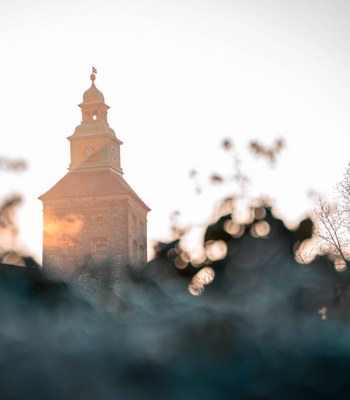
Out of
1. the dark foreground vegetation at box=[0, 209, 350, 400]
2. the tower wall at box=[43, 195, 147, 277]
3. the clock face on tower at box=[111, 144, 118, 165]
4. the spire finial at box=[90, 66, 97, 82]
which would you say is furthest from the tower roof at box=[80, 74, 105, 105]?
the dark foreground vegetation at box=[0, 209, 350, 400]

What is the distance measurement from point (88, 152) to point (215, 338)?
83.6 ft

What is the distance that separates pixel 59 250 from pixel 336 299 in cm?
2264

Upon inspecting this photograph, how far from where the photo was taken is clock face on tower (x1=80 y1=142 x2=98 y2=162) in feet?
102

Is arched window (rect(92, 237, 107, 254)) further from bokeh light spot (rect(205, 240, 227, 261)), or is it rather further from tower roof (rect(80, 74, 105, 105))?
bokeh light spot (rect(205, 240, 227, 261))

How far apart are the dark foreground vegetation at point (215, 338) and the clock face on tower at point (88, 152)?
24.0 meters

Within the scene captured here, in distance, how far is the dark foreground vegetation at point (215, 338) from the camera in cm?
636

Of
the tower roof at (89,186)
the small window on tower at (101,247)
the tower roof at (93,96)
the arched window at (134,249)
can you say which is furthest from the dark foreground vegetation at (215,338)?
the tower roof at (93,96)

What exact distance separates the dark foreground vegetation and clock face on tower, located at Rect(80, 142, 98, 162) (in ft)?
78.6

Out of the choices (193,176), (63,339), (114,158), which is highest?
(114,158)

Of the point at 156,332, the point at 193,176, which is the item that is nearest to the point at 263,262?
the point at 156,332

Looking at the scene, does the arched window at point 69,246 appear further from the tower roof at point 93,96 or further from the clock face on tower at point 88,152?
the tower roof at point 93,96

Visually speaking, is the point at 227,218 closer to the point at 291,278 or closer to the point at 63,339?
the point at 291,278

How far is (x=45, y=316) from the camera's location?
272 inches

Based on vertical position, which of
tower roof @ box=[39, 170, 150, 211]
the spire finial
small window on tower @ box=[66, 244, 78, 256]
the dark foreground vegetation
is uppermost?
the spire finial
